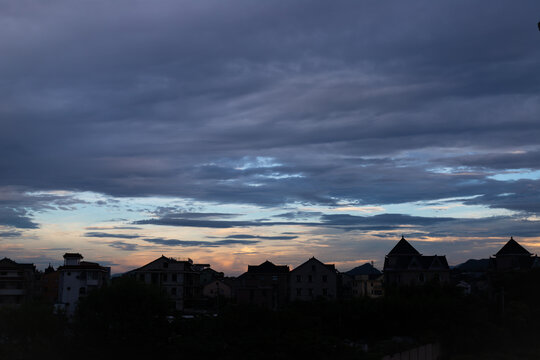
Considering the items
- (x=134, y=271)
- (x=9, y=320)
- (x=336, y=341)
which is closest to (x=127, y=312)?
(x=9, y=320)

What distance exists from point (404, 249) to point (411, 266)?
3463mm

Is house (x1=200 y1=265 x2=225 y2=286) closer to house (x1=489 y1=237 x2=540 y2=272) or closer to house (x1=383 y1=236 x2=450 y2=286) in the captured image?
house (x1=383 y1=236 x2=450 y2=286)

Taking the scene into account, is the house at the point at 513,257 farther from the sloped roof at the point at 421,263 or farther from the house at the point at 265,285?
the house at the point at 265,285

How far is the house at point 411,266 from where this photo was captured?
9106 centimetres

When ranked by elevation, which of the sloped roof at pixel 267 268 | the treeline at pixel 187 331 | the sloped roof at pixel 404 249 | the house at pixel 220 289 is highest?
the sloped roof at pixel 404 249

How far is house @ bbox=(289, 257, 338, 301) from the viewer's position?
91812 mm

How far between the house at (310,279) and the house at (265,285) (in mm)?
2999

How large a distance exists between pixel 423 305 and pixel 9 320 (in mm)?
37017

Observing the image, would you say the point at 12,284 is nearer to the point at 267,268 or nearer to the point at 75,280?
the point at 75,280

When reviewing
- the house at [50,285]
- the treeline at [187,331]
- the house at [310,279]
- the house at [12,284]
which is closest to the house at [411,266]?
the house at [310,279]

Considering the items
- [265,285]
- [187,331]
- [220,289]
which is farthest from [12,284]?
[187,331]

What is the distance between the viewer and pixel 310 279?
303 ft

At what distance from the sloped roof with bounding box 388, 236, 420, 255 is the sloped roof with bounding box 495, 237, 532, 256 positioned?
848 inches

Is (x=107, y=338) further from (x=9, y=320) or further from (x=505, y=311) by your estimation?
(x=505, y=311)
